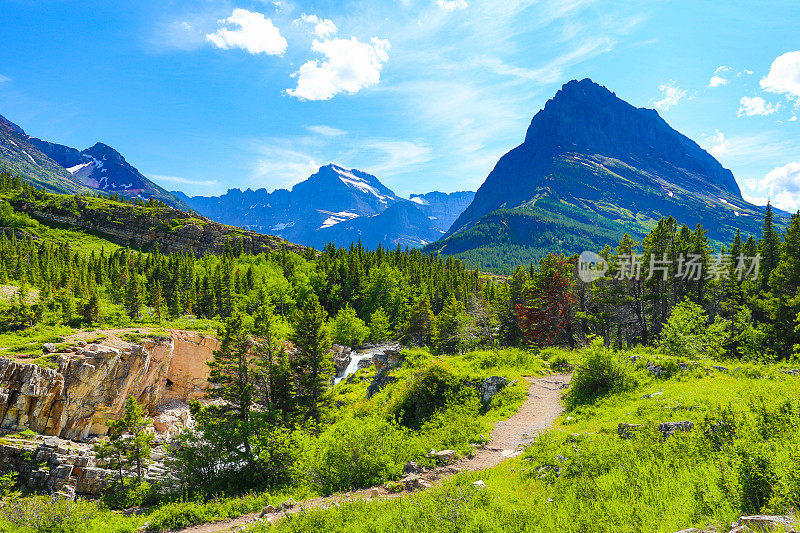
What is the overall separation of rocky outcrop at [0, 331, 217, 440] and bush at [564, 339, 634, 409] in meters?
38.6

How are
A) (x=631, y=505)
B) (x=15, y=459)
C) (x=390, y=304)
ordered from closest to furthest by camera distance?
(x=631, y=505) → (x=15, y=459) → (x=390, y=304)

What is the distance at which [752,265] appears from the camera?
1858 inches

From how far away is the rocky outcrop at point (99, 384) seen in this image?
34062mm

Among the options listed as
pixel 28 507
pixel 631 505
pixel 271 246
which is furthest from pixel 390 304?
pixel 271 246

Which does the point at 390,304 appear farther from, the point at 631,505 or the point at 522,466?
the point at 631,505

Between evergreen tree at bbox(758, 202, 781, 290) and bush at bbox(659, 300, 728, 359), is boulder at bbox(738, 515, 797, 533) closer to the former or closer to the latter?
bush at bbox(659, 300, 728, 359)

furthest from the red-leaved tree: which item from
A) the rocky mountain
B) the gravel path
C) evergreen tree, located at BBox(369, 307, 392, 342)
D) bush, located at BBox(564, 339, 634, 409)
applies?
the rocky mountain

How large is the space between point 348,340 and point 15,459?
4316 centimetres

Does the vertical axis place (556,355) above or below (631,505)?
below

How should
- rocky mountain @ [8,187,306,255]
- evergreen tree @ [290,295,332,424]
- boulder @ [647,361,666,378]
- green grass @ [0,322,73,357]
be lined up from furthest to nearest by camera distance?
rocky mountain @ [8,187,306,255] → green grass @ [0,322,73,357] → evergreen tree @ [290,295,332,424] → boulder @ [647,361,666,378]

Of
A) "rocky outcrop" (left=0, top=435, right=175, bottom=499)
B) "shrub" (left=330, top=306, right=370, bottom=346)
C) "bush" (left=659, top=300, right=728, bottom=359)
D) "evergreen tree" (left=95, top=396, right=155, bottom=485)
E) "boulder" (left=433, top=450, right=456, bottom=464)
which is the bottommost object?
"rocky outcrop" (left=0, top=435, right=175, bottom=499)

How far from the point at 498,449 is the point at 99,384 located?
1776 inches

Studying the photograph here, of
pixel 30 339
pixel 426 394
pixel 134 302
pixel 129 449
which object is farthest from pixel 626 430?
pixel 134 302

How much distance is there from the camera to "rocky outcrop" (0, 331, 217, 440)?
112ft
